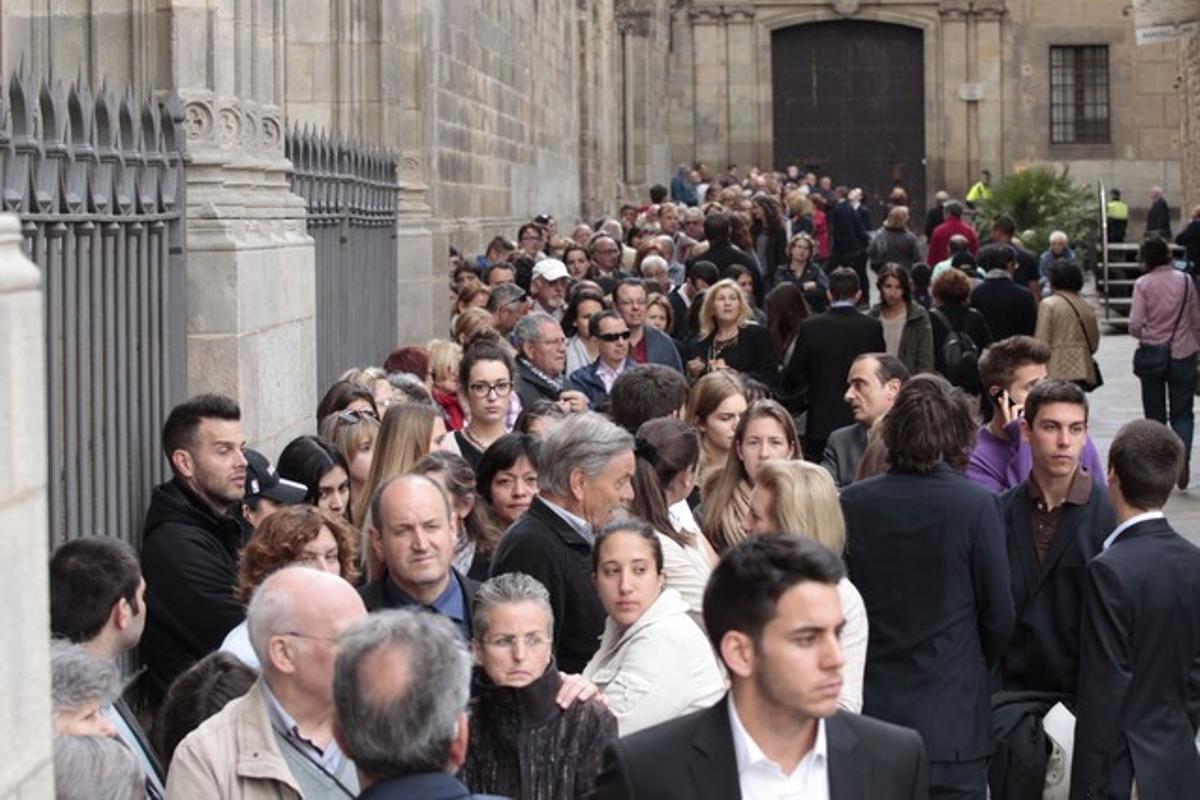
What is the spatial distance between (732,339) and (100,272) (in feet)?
20.0

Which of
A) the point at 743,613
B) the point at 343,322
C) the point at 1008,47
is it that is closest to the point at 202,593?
the point at 743,613

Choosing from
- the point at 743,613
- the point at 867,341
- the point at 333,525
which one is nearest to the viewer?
the point at 743,613

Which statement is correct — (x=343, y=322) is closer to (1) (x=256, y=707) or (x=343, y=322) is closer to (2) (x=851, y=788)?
(1) (x=256, y=707)

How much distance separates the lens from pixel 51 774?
13.5 feet

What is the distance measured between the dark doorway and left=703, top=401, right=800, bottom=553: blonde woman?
45.4 m

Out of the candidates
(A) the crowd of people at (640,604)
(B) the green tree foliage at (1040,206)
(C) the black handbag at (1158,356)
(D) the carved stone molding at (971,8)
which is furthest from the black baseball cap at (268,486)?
(D) the carved stone molding at (971,8)

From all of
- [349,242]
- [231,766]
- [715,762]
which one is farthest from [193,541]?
[349,242]

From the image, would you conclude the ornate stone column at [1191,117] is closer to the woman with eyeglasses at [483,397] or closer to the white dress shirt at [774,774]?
the woman with eyeglasses at [483,397]

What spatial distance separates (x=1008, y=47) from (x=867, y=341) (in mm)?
40433

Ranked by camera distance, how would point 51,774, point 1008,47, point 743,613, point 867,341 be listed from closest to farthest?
1. point 51,774
2. point 743,613
3. point 867,341
4. point 1008,47

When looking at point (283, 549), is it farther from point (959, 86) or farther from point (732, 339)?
point (959, 86)

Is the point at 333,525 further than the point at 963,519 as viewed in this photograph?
No

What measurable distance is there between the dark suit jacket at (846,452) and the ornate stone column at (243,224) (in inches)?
89.1

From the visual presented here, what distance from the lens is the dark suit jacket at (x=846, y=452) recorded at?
10039 mm
